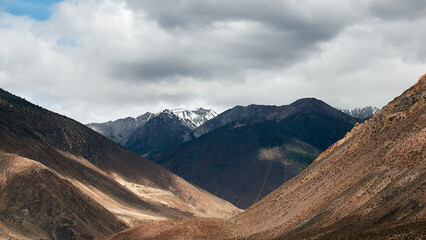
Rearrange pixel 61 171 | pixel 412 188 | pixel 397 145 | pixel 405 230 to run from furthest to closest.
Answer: pixel 61 171
pixel 397 145
pixel 412 188
pixel 405 230

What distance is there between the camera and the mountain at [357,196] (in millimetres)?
66312

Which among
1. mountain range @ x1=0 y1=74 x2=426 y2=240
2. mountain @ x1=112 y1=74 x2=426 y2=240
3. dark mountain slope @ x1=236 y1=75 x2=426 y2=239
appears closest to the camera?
dark mountain slope @ x1=236 y1=75 x2=426 y2=239

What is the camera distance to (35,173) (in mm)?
156500

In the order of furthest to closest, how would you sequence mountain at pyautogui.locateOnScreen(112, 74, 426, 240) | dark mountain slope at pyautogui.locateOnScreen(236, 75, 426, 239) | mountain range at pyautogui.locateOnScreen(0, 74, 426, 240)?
1. mountain range at pyautogui.locateOnScreen(0, 74, 426, 240)
2. mountain at pyautogui.locateOnScreen(112, 74, 426, 240)
3. dark mountain slope at pyautogui.locateOnScreen(236, 75, 426, 239)

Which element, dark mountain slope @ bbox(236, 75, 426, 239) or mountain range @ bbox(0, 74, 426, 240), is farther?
mountain range @ bbox(0, 74, 426, 240)

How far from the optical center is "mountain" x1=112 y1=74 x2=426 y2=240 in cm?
6631

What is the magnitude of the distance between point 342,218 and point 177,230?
35.8m

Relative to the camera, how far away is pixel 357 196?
3253 inches

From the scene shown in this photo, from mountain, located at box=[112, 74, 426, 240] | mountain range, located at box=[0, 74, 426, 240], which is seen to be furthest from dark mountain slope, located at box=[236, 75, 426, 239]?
mountain range, located at box=[0, 74, 426, 240]

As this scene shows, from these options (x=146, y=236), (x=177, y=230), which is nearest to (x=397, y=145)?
(x=177, y=230)

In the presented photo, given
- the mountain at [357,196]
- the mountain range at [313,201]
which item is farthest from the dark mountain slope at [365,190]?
the mountain range at [313,201]

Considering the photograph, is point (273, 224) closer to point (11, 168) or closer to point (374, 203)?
point (374, 203)

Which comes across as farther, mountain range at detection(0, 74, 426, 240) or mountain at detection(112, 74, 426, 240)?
mountain range at detection(0, 74, 426, 240)

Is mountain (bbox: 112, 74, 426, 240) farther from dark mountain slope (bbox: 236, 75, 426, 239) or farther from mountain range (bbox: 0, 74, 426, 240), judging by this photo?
mountain range (bbox: 0, 74, 426, 240)
